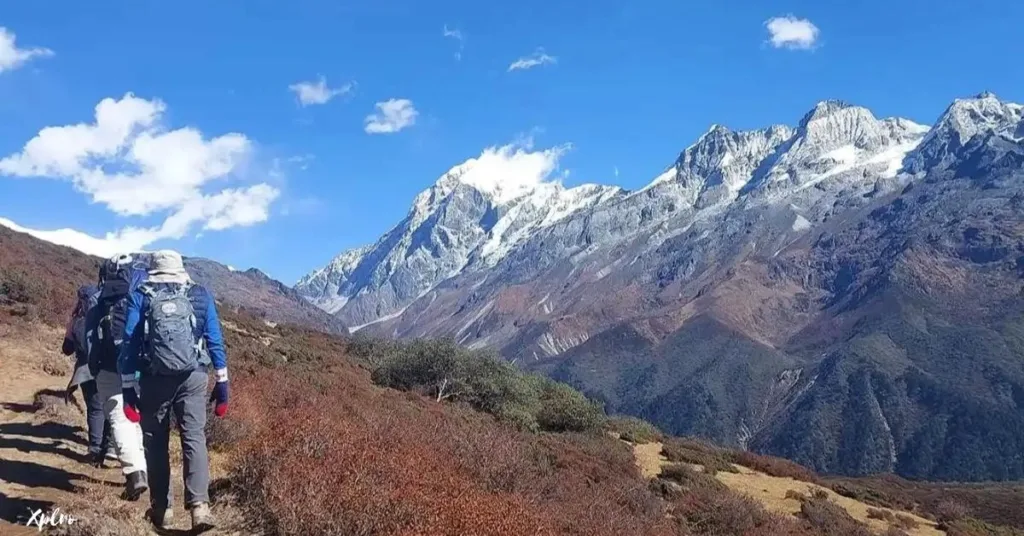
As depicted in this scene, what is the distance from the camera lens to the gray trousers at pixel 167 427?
6086 millimetres

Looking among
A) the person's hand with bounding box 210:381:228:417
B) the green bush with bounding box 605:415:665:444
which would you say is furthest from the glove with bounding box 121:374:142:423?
the green bush with bounding box 605:415:665:444

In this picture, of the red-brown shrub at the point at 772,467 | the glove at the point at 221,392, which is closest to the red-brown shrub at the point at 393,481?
the glove at the point at 221,392

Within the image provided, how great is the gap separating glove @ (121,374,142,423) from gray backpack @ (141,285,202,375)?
381 mm

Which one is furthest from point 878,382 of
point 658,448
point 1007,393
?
point 658,448

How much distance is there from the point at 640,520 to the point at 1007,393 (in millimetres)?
178674

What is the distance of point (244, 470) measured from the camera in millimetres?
7082

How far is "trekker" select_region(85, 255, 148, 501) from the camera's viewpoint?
22.5 feet

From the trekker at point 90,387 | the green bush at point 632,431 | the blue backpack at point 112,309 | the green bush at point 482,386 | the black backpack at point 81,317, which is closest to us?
the blue backpack at point 112,309

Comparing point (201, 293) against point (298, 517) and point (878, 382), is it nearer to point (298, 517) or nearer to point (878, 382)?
point (298, 517)

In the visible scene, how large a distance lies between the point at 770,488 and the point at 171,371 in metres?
20.7

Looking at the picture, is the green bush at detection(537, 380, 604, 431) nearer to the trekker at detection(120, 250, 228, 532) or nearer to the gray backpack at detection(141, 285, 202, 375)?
the trekker at detection(120, 250, 228, 532)

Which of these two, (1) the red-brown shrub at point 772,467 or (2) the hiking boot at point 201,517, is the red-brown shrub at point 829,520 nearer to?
(1) the red-brown shrub at point 772,467

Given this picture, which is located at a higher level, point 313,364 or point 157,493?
point 313,364

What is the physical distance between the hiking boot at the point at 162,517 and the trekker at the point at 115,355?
70 centimetres
